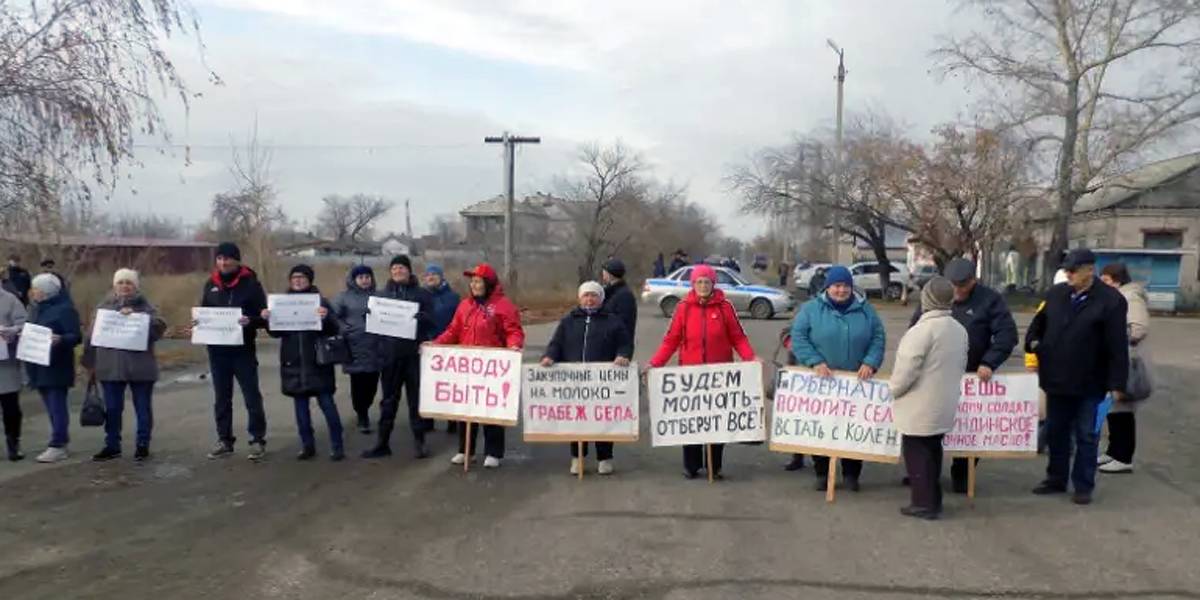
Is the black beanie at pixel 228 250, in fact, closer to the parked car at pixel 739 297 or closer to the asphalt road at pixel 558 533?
the asphalt road at pixel 558 533

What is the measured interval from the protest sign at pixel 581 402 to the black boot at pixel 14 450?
15.3 ft

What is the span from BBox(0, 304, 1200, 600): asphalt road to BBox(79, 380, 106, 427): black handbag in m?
0.38

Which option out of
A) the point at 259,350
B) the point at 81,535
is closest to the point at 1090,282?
the point at 81,535

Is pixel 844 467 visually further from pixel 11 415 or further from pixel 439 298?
pixel 11 415

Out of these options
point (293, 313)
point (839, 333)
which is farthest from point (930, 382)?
point (293, 313)

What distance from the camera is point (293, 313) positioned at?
776cm

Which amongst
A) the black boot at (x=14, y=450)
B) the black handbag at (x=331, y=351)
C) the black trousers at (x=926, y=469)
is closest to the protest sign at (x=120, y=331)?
the black boot at (x=14, y=450)

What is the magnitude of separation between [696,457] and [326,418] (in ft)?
10.9

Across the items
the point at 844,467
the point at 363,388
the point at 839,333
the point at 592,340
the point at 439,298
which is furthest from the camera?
the point at 363,388

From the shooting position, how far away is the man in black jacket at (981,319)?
6648 millimetres

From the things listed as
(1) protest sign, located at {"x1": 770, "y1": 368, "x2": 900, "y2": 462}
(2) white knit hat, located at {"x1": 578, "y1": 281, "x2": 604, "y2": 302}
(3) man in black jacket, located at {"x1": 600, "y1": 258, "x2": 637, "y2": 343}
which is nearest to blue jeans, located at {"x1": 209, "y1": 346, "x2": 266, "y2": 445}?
(2) white knit hat, located at {"x1": 578, "y1": 281, "x2": 604, "y2": 302}

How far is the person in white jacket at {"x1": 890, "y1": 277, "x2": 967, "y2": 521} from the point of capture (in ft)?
19.9

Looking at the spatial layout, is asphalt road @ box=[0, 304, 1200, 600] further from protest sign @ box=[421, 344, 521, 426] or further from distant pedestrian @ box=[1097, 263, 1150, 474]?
protest sign @ box=[421, 344, 521, 426]

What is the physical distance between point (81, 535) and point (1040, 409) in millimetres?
7533
